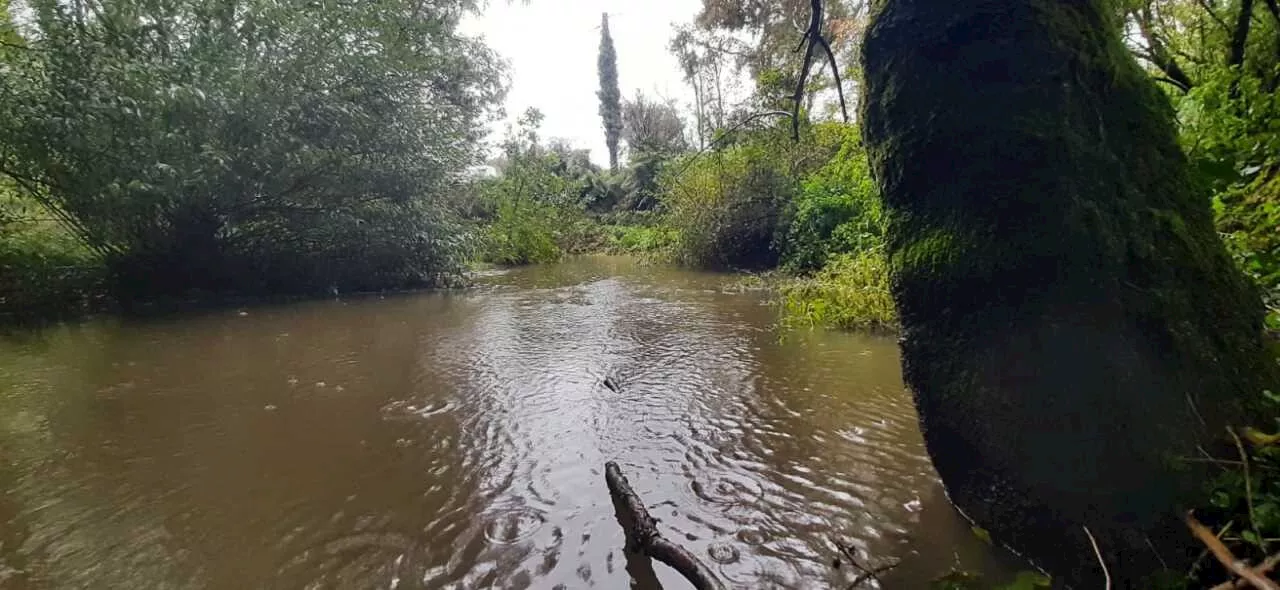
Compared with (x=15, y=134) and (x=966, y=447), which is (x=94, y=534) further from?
(x=15, y=134)

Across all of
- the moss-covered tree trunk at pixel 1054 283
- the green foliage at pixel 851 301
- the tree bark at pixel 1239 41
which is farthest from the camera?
the green foliage at pixel 851 301

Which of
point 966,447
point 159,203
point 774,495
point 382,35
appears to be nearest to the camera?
point 966,447

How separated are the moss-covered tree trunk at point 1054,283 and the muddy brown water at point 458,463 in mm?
461

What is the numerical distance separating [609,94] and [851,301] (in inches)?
1251

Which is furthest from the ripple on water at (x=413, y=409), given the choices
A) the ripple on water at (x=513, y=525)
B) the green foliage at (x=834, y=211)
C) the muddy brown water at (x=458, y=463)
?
the green foliage at (x=834, y=211)

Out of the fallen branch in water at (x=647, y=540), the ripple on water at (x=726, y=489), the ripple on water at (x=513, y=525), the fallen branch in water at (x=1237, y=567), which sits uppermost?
the fallen branch in water at (x=1237, y=567)

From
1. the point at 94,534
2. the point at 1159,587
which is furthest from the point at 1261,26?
the point at 94,534

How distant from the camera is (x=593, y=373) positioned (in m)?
4.82

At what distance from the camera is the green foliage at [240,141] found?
7.46 meters

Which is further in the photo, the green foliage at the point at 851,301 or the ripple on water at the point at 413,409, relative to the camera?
the green foliage at the point at 851,301

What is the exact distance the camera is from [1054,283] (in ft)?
5.87

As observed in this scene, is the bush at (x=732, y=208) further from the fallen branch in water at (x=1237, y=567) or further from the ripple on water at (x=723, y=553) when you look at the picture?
the fallen branch in water at (x=1237, y=567)

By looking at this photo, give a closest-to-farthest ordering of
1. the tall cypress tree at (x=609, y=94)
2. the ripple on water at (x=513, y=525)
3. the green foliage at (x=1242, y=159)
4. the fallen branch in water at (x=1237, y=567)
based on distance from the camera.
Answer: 1. the fallen branch in water at (x=1237, y=567)
2. the ripple on water at (x=513, y=525)
3. the green foliage at (x=1242, y=159)
4. the tall cypress tree at (x=609, y=94)

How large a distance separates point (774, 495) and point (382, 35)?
989cm
